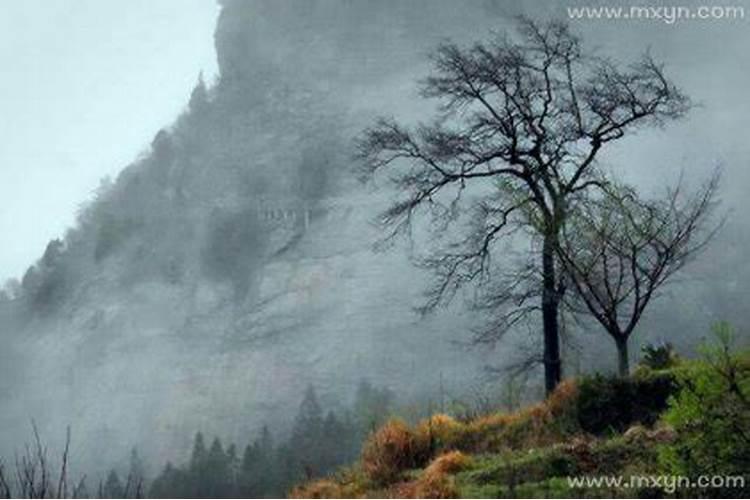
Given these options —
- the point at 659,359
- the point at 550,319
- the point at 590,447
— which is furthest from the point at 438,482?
the point at 550,319

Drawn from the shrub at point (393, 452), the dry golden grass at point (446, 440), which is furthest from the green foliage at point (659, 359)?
the shrub at point (393, 452)

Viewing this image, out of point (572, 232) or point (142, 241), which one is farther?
point (142, 241)

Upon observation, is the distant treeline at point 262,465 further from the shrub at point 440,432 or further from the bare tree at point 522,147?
the shrub at point 440,432

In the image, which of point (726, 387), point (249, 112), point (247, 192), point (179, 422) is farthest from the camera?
point (249, 112)

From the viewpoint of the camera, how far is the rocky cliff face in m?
137

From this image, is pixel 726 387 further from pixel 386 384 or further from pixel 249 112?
pixel 249 112

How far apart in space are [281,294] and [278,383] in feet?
73.1

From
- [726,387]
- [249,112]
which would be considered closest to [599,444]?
[726,387]

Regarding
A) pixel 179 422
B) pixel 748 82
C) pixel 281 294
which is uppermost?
pixel 748 82

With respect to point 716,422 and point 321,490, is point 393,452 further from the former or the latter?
point 716,422

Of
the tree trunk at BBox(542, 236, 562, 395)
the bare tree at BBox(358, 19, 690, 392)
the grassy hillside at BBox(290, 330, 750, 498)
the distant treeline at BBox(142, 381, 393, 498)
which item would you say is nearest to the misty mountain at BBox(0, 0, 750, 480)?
the distant treeline at BBox(142, 381, 393, 498)

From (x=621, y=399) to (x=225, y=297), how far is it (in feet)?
507

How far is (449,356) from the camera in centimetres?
12988

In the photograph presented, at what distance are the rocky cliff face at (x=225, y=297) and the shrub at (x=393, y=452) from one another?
103 metres
